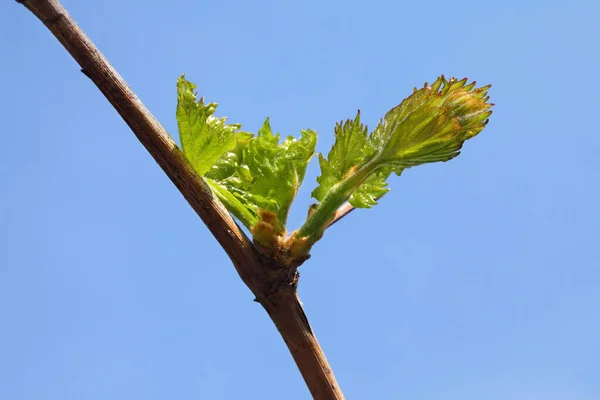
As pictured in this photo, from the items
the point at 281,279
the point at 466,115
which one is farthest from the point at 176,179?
the point at 466,115

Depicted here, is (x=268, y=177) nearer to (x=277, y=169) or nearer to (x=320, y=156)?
(x=277, y=169)

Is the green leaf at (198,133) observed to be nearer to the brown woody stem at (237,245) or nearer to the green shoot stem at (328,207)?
the brown woody stem at (237,245)

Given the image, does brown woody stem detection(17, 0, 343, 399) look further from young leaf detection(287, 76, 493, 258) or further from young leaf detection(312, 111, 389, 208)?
young leaf detection(312, 111, 389, 208)

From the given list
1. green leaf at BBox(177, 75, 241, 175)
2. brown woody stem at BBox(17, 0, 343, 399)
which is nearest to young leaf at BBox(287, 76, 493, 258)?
brown woody stem at BBox(17, 0, 343, 399)

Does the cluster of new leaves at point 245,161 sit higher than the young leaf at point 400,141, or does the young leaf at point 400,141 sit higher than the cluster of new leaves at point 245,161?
the cluster of new leaves at point 245,161

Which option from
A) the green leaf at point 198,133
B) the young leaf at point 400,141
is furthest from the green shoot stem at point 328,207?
the green leaf at point 198,133

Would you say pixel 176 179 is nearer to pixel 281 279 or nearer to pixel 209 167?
pixel 209 167

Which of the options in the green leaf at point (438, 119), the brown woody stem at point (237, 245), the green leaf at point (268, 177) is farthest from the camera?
the green leaf at point (268, 177)
